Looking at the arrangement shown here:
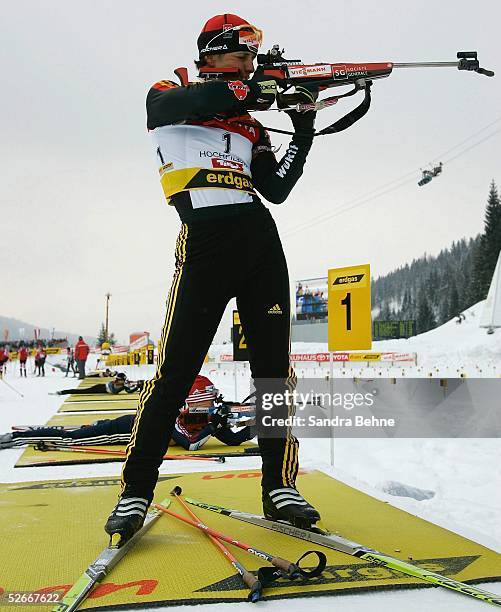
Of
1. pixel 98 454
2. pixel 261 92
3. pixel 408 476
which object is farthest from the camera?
pixel 408 476

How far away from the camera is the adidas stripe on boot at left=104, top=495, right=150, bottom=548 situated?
199cm

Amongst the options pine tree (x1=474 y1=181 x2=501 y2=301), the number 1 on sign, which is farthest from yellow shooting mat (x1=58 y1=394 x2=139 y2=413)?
pine tree (x1=474 y1=181 x2=501 y2=301)

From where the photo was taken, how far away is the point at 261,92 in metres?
2.21

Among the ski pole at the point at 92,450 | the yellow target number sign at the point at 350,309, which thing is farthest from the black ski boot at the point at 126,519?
the yellow target number sign at the point at 350,309

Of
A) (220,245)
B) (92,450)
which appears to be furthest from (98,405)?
(220,245)

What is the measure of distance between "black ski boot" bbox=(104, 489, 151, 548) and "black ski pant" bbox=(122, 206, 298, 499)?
3 centimetres

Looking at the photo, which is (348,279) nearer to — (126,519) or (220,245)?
(220,245)

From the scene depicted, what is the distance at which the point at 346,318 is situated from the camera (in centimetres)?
567

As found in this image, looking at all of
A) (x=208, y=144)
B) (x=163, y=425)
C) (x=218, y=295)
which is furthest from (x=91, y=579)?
(x=208, y=144)

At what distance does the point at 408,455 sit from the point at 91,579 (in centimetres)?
476

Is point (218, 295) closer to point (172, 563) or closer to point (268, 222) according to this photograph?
point (268, 222)

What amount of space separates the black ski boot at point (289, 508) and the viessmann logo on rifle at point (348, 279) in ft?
11.6

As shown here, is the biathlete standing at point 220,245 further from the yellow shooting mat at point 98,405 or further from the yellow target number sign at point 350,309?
the yellow shooting mat at point 98,405

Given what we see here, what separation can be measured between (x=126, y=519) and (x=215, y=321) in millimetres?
803
